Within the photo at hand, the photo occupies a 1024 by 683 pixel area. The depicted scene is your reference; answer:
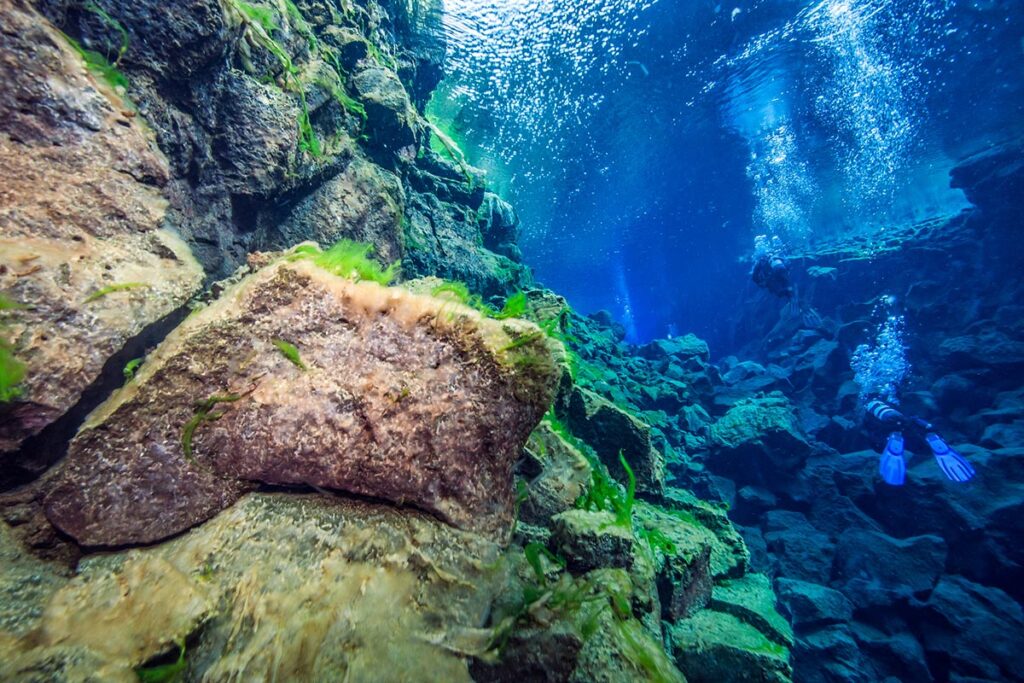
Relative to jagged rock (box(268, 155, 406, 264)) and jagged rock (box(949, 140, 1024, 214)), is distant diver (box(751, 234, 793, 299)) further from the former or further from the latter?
jagged rock (box(268, 155, 406, 264))

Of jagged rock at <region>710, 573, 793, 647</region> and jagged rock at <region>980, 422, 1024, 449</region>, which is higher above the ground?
jagged rock at <region>980, 422, 1024, 449</region>

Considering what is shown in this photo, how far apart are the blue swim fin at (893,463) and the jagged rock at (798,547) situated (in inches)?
93.0

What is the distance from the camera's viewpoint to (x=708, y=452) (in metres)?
11.0

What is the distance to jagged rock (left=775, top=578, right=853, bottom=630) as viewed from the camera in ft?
23.0

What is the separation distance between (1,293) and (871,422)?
53.8ft

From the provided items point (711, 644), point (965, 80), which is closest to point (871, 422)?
point (711, 644)

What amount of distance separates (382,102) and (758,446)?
11627 millimetres

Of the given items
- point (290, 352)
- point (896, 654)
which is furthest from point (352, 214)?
point (896, 654)

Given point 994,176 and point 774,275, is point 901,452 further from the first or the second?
point 994,176

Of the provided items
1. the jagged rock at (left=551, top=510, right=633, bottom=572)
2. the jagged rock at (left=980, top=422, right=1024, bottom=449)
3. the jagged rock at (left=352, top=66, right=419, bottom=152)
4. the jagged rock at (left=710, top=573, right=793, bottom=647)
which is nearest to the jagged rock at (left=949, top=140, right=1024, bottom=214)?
the jagged rock at (left=980, top=422, right=1024, bottom=449)

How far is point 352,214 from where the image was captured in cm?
508

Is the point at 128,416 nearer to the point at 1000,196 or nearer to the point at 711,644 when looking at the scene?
the point at 711,644

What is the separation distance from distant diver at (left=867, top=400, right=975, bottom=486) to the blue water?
15.5m

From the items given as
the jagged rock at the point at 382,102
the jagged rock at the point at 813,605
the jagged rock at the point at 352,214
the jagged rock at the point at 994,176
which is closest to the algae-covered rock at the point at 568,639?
the jagged rock at the point at 352,214
